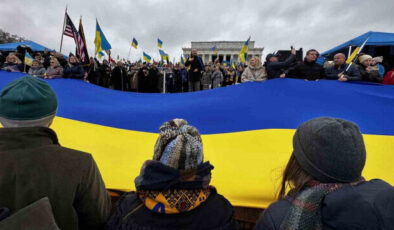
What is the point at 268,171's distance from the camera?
200cm

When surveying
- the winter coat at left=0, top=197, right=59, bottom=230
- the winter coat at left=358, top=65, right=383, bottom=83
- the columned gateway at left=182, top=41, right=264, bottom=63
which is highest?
the columned gateway at left=182, top=41, right=264, bottom=63

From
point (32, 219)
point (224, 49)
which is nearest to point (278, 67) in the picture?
point (32, 219)

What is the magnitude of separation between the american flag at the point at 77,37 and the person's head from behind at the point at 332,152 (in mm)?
6662

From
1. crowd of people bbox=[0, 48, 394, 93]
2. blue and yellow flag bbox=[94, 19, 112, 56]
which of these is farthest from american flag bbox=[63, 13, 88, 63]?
blue and yellow flag bbox=[94, 19, 112, 56]

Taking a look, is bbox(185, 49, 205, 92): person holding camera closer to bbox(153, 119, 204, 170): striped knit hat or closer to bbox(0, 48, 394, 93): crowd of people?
bbox(0, 48, 394, 93): crowd of people

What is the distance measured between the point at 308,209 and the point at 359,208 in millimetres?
144

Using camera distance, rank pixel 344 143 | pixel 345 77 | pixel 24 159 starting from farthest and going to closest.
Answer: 1. pixel 345 77
2. pixel 24 159
3. pixel 344 143

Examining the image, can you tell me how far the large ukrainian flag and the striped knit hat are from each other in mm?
1038

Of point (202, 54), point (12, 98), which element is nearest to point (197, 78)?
point (12, 98)

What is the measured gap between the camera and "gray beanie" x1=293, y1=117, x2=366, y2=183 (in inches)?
31.4

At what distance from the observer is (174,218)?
93 centimetres

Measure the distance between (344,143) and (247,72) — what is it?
4110 millimetres

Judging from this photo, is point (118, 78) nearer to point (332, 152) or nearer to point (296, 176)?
point (296, 176)

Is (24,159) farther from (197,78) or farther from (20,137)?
(197,78)
